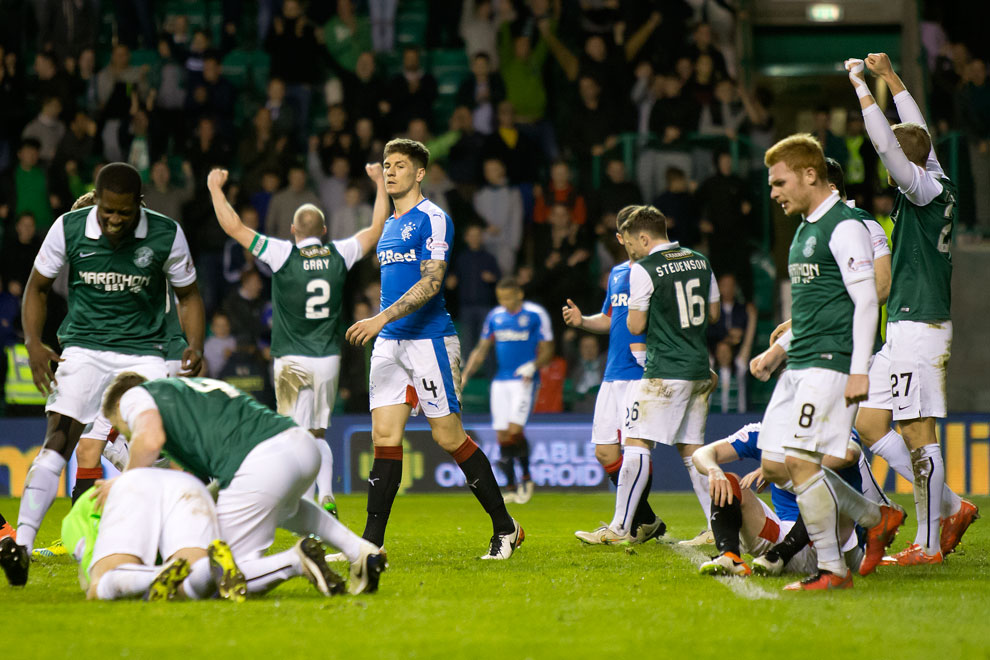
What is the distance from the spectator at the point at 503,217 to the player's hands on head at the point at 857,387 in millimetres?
10806

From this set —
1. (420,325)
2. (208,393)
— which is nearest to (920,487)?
(420,325)

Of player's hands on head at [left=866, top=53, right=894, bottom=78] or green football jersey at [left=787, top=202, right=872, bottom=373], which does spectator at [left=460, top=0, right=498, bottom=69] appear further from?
green football jersey at [left=787, top=202, right=872, bottom=373]

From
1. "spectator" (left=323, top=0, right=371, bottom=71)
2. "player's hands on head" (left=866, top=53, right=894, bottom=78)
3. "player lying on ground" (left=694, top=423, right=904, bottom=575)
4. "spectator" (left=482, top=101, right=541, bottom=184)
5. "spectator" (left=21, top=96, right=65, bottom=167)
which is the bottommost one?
"player lying on ground" (left=694, top=423, right=904, bottom=575)

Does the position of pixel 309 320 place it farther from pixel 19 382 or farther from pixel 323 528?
pixel 19 382

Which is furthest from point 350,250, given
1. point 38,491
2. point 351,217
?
point 351,217

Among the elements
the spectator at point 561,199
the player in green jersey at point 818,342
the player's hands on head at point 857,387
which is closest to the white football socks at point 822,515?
the player in green jersey at point 818,342

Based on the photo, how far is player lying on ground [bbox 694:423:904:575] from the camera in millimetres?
6293

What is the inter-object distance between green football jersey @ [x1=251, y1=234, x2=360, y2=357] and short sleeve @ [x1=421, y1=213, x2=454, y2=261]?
2.60m

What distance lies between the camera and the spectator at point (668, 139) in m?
16.3

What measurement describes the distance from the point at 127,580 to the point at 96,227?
7.64 feet

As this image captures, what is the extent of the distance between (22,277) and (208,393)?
10984 millimetres

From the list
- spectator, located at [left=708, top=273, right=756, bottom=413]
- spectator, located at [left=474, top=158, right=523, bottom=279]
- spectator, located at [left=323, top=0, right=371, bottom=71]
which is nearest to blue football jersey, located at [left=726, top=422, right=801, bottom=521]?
spectator, located at [left=708, top=273, right=756, bottom=413]

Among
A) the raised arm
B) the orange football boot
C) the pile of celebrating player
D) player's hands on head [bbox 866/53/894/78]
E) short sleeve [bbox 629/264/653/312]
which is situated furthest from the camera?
short sleeve [bbox 629/264/653/312]

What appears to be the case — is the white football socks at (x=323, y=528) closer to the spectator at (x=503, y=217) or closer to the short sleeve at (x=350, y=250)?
the short sleeve at (x=350, y=250)
